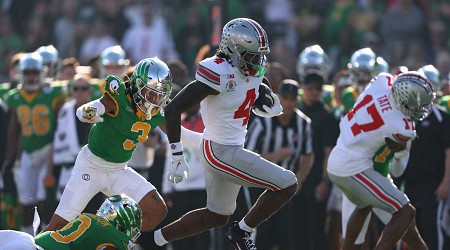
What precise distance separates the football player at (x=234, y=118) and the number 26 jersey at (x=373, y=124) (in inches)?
41.3

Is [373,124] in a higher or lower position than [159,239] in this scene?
higher

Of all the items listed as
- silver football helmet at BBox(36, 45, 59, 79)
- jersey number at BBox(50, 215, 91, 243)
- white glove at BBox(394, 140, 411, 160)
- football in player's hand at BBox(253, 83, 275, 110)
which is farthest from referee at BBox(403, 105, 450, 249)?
jersey number at BBox(50, 215, 91, 243)

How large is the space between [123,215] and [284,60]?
9556mm

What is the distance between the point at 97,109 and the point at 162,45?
8.48 metres

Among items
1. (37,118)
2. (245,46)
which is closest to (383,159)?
(245,46)

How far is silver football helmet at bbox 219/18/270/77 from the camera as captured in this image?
8.64 metres

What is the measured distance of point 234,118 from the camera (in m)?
8.80

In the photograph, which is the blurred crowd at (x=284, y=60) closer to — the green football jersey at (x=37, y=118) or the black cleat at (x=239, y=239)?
the green football jersey at (x=37, y=118)

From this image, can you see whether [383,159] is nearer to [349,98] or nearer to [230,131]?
[230,131]

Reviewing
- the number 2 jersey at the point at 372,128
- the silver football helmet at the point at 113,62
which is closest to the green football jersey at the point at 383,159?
the number 2 jersey at the point at 372,128

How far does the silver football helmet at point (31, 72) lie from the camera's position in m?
13.2

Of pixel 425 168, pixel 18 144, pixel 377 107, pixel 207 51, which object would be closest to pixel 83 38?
pixel 18 144

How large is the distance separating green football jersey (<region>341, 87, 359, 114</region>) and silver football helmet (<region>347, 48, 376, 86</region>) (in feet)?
0.38

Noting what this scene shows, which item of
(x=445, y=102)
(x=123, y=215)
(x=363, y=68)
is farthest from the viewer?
(x=445, y=102)
